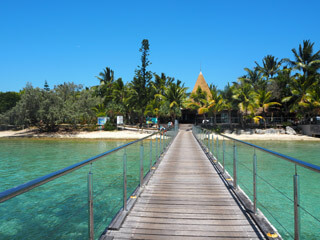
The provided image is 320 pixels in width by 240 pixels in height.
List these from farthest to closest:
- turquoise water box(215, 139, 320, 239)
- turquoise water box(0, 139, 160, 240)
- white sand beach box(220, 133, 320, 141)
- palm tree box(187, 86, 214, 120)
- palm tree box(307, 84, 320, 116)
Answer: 1. palm tree box(187, 86, 214, 120)
2. white sand beach box(220, 133, 320, 141)
3. palm tree box(307, 84, 320, 116)
4. turquoise water box(215, 139, 320, 239)
5. turquoise water box(0, 139, 160, 240)

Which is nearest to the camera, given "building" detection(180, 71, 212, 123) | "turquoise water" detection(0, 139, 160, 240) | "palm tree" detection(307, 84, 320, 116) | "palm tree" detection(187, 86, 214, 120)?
"turquoise water" detection(0, 139, 160, 240)

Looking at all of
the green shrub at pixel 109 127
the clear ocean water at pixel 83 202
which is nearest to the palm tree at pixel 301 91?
the clear ocean water at pixel 83 202

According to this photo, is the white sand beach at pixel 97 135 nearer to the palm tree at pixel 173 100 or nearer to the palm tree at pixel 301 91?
the palm tree at pixel 173 100

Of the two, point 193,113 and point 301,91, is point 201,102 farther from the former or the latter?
point 301,91

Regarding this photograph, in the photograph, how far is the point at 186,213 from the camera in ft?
10.8

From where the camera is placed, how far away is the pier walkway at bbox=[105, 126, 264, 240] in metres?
2.68

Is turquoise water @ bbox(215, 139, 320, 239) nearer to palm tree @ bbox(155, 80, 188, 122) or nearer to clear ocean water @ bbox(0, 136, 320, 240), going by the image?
clear ocean water @ bbox(0, 136, 320, 240)

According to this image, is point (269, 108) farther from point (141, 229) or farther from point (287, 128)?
point (141, 229)

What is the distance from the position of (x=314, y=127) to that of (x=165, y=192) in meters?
25.8

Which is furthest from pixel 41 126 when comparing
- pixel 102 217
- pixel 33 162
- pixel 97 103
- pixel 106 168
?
pixel 102 217

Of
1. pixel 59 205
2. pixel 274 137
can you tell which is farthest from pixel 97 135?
pixel 59 205

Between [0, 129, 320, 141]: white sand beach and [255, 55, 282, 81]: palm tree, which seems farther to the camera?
[255, 55, 282, 81]: palm tree

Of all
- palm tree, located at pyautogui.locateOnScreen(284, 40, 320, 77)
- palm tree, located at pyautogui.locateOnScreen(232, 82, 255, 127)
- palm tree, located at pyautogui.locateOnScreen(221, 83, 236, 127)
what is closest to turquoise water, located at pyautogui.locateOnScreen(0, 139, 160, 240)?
palm tree, located at pyautogui.locateOnScreen(232, 82, 255, 127)

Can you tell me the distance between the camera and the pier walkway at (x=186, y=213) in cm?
268
